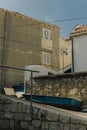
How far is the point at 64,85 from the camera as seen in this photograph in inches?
638

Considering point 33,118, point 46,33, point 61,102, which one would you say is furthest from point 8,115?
point 46,33

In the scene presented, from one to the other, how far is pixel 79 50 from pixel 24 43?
853 cm

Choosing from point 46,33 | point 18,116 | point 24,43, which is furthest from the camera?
point 46,33

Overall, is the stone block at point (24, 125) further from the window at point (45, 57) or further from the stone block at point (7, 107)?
the window at point (45, 57)

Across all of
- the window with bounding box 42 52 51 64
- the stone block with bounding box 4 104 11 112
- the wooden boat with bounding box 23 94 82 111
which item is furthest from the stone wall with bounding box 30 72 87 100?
the window with bounding box 42 52 51 64

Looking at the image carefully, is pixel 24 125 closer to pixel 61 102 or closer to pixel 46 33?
pixel 61 102

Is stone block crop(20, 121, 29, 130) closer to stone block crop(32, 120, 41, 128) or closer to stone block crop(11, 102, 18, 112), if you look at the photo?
stone block crop(32, 120, 41, 128)

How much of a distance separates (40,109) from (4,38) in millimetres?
18355

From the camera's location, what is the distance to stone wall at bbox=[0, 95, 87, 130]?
9.66 meters

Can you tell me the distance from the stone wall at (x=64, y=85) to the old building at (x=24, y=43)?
33.2 ft

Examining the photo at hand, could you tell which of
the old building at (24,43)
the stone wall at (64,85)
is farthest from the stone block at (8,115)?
the old building at (24,43)

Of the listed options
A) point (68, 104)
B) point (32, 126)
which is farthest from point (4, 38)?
point (32, 126)

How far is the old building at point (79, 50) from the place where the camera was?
22.3m

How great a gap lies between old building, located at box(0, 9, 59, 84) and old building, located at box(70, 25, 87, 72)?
7.29 m
